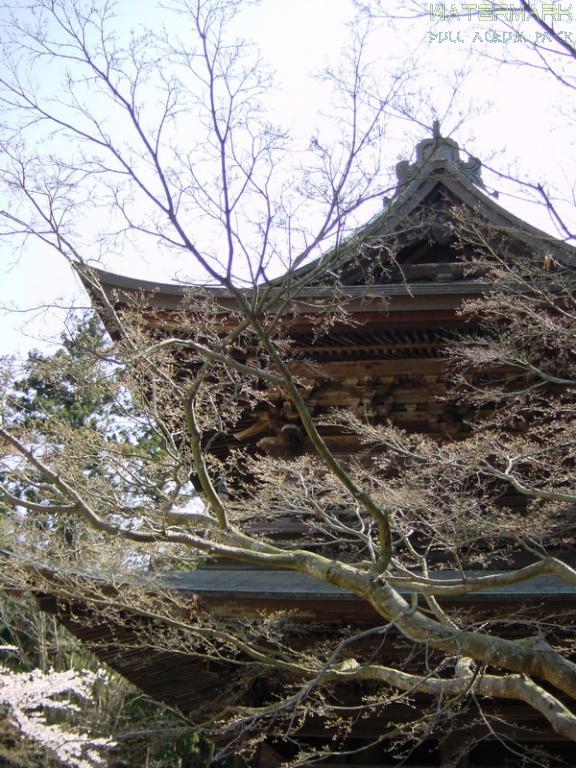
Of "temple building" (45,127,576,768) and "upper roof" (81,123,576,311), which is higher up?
"upper roof" (81,123,576,311)

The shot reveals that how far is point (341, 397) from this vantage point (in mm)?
7551

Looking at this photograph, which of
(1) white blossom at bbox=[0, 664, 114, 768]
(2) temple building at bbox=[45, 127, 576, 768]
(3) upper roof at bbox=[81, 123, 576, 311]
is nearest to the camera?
(2) temple building at bbox=[45, 127, 576, 768]

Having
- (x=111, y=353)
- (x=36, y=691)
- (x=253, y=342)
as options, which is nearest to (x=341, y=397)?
(x=253, y=342)

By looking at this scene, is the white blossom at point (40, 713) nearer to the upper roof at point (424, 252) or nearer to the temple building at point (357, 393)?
the temple building at point (357, 393)

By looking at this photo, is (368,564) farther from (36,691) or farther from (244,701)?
(36,691)

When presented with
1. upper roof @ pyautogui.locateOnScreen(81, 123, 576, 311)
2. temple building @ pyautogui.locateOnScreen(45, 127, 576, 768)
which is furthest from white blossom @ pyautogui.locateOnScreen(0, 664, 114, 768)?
upper roof @ pyautogui.locateOnScreen(81, 123, 576, 311)

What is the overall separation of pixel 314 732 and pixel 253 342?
10.3ft

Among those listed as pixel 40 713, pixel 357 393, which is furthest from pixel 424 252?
pixel 40 713

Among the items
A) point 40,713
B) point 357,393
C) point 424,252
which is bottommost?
point 40,713

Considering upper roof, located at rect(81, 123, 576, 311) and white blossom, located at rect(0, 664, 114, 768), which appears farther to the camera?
white blossom, located at rect(0, 664, 114, 768)

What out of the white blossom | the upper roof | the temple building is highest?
the upper roof

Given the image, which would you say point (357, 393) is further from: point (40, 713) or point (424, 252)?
point (40, 713)

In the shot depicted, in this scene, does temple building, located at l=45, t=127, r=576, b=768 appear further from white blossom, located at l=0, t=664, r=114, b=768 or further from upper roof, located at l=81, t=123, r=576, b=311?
white blossom, located at l=0, t=664, r=114, b=768

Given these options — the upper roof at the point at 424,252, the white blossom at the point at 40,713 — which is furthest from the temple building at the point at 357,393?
the white blossom at the point at 40,713
